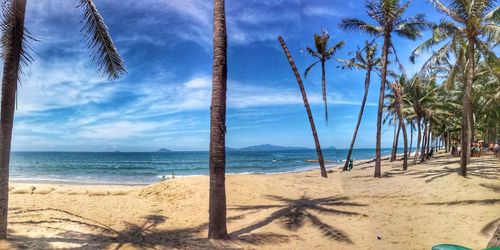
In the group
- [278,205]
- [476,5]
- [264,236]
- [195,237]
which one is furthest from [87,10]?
[476,5]

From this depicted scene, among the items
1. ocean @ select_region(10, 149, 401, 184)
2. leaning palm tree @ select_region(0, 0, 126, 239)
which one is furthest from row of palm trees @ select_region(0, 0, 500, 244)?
ocean @ select_region(10, 149, 401, 184)

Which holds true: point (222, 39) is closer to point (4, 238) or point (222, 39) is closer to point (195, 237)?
point (195, 237)

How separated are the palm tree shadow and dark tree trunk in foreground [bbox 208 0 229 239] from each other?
35.6 inches

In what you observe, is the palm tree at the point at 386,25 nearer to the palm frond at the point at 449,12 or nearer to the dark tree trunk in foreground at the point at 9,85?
the palm frond at the point at 449,12

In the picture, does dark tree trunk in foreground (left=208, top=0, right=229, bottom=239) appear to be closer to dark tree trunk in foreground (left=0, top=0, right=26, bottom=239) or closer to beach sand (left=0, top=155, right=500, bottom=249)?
beach sand (left=0, top=155, right=500, bottom=249)

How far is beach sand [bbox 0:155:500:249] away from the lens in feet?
26.1

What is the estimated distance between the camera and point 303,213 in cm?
1077

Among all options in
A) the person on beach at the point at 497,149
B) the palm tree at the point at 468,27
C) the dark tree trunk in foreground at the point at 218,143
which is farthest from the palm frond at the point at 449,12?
the person on beach at the point at 497,149

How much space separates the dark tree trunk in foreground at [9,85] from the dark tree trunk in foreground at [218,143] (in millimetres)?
3865

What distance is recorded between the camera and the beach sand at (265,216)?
7.96 m

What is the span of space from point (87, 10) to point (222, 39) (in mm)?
2983

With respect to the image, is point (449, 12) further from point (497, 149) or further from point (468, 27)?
point (497, 149)

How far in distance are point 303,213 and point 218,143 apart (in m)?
4.45

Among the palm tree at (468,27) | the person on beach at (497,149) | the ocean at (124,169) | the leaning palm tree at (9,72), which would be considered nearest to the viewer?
Result: the leaning palm tree at (9,72)
